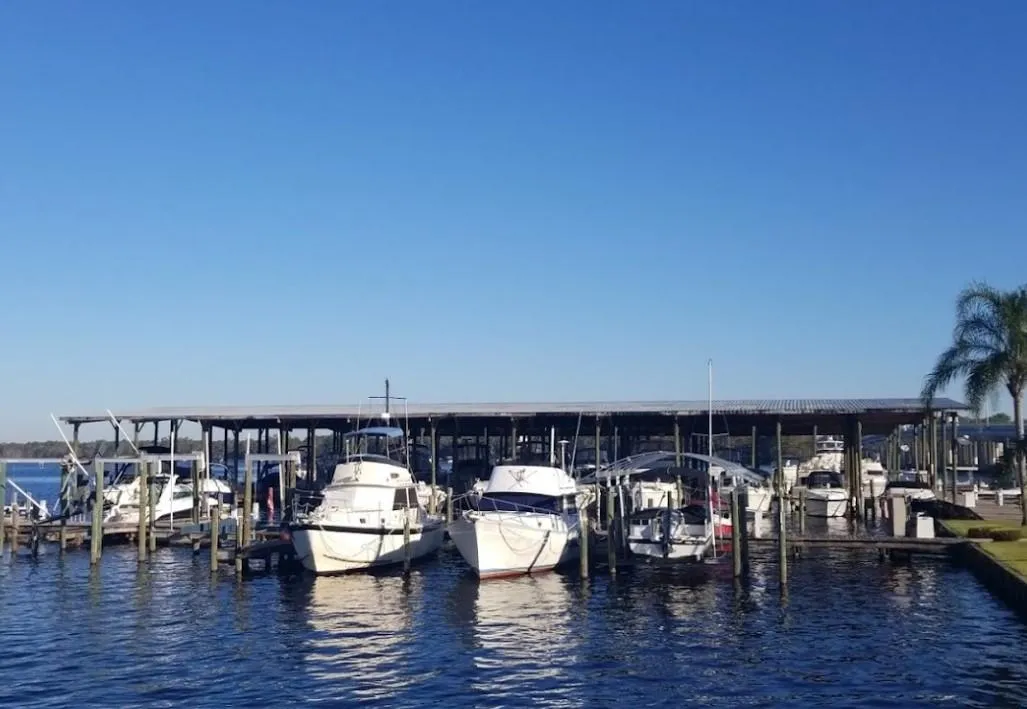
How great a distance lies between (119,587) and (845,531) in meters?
29.8

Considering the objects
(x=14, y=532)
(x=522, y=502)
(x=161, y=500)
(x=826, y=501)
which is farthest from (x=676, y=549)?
(x=161, y=500)

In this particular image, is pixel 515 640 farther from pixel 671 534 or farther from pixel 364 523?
pixel 364 523

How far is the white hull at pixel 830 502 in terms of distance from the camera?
56.8 meters

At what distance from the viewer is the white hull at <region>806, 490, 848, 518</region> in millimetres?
56781

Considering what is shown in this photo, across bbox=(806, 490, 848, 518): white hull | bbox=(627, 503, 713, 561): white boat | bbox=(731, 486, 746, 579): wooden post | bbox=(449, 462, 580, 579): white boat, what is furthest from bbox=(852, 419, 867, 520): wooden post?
bbox=(731, 486, 746, 579): wooden post

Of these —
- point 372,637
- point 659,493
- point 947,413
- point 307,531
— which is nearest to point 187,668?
point 372,637

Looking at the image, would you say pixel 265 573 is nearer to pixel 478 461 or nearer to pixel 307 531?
pixel 307 531

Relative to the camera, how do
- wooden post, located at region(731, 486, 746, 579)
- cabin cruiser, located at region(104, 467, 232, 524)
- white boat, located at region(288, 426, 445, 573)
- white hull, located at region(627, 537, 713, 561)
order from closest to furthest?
wooden post, located at region(731, 486, 746, 579) < white hull, located at region(627, 537, 713, 561) < white boat, located at region(288, 426, 445, 573) < cabin cruiser, located at region(104, 467, 232, 524)

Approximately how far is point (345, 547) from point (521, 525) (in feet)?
19.4

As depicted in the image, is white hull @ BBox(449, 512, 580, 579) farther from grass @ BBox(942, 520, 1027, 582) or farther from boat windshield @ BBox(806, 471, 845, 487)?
boat windshield @ BBox(806, 471, 845, 487)

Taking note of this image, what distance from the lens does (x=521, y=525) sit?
35.6 m

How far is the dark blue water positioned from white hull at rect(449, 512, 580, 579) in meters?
0.74

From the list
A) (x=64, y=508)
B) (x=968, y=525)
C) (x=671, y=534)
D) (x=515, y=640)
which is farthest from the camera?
(x=64, y=508)

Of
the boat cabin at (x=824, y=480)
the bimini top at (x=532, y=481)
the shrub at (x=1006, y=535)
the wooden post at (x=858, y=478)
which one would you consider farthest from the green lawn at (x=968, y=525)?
the bimini top at (x=532, y=481)
